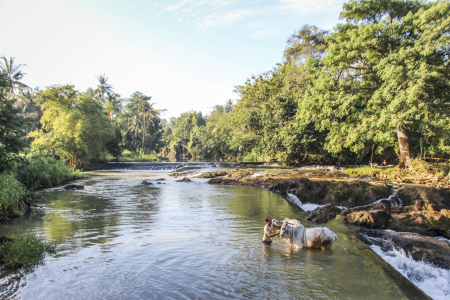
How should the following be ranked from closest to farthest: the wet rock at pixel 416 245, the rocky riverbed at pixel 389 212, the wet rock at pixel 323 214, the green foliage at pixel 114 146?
the wet rock at pixel 416 245 < the rocky riverbed at pixel 389 212 < the wet rock at pixel 323 214 < the green foliage at pixel 114 146

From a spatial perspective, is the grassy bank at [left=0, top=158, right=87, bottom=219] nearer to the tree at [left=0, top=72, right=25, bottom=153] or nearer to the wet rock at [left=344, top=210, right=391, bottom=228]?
the tree at [left=0, top=72, right=25, bottom=153]

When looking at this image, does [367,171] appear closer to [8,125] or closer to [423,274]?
[423,274]

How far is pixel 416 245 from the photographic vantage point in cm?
546

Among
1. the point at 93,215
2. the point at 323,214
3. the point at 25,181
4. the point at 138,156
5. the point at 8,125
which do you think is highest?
the point at 8,125

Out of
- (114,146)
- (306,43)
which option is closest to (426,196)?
(306,43)

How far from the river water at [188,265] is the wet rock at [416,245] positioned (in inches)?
19.9

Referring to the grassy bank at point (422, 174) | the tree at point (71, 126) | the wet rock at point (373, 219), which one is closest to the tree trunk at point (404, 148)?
the grassy bank at point (422, 174)

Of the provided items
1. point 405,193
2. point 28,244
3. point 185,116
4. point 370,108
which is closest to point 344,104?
point 370,108

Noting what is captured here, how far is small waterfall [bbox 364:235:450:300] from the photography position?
421cm

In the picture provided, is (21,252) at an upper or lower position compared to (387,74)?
lower

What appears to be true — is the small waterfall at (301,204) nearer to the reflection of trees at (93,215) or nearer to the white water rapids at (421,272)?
the white water rapids at (421,272)

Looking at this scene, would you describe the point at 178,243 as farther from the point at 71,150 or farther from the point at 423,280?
the point at 71,150

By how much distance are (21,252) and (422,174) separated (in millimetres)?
18284

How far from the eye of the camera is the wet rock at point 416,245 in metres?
4.97
